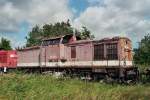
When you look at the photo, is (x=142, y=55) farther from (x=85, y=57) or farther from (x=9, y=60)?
(x=85, y=57)

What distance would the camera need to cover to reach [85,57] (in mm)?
26375

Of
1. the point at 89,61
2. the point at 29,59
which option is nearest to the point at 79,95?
the point at 89,61

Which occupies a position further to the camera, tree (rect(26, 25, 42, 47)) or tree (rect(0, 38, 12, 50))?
tree (rect(26, 25, 42, 47))

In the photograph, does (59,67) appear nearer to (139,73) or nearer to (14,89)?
(139,73)

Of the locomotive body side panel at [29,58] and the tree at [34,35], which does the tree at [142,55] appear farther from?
the tree at [34,35]

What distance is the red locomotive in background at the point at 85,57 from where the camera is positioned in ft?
78.3

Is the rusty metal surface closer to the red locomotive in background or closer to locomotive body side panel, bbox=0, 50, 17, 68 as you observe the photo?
the red locomotive in background

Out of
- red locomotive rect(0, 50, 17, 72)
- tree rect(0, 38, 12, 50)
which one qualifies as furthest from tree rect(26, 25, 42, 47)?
red locomotive rect(0, 50, 17, 72)

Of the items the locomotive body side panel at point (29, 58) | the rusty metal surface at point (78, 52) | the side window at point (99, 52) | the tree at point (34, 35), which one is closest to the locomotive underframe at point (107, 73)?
the rusty metal surface at point (78, 52)

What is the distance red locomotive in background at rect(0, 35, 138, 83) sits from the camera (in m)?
23.9

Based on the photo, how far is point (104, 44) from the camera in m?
25.0

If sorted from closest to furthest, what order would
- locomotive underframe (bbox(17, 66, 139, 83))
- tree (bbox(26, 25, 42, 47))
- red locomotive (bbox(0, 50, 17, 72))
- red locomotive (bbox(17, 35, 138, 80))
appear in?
1. locomotive underframe (bbox(17, 66, 139, 83))
2. red locomotive (bbox(17, 35, 138, 80))
3. red locomotive (bbox(0, 50, 17, 72))
4. tree (bbox(26, 25, 42, 47))

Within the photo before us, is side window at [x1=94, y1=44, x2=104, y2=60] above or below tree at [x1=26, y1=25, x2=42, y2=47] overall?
below

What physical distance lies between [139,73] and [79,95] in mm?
11699
